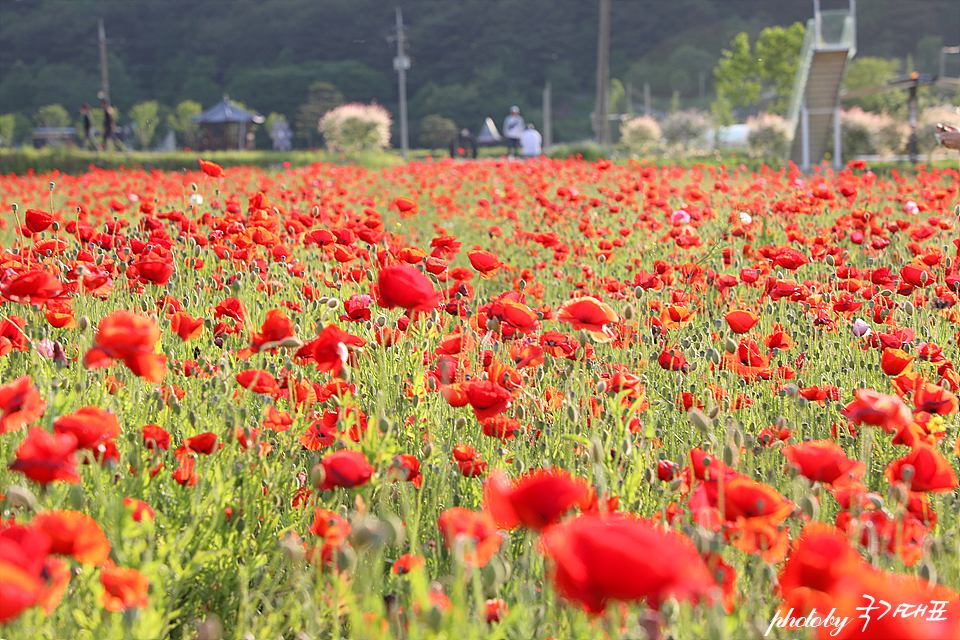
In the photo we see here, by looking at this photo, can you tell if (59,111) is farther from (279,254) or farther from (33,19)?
(279,254)

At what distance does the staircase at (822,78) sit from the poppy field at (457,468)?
45.2ft

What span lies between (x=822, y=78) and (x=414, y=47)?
69.3 meters

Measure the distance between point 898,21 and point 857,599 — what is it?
9141 centimetres

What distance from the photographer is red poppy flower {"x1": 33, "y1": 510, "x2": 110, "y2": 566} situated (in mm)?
1004

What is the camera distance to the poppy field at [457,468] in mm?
979

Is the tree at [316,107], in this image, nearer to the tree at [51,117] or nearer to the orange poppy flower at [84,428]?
the tree at [51,117]

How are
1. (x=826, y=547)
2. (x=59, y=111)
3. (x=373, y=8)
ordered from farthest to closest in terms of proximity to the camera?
(x=373, y=8), (x=59, y=111), (x=826, y=547)

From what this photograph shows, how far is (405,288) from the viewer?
5.26ft

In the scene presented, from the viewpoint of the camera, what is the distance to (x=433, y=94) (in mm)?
69438

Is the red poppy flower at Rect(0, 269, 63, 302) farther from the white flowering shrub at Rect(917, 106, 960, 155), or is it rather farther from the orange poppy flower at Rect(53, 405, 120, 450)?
the white flowering shrub at Rect(917, 106, 960, 155)

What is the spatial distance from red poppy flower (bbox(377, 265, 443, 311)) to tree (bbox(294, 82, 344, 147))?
59478 millimetres

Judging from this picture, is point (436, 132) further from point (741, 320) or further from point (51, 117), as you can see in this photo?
point (741, 320)

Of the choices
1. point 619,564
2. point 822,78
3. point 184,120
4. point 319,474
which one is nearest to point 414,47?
point 184,120

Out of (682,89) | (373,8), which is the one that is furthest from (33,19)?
(682,89)
